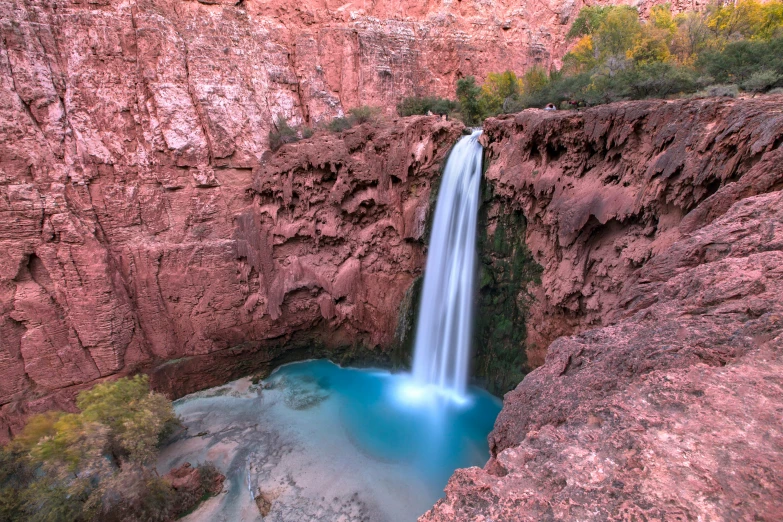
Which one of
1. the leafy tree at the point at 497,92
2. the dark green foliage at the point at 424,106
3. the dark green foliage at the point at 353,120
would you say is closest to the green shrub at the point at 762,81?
the leafy tree at the point at 497,92

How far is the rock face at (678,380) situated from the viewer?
5.92 feet

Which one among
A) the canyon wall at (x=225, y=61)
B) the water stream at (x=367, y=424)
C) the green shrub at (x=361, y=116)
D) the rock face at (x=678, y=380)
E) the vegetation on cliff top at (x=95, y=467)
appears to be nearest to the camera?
the rock face at (x=678, y=380)

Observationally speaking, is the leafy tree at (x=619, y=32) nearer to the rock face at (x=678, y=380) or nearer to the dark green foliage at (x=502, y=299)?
the dark green foliage at (x=502, y=299)

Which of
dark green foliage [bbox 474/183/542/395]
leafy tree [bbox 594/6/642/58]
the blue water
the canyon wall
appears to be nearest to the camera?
the blue water

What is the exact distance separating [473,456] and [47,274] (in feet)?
39.7

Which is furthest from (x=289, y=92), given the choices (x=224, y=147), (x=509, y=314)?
(x=509, y=314)

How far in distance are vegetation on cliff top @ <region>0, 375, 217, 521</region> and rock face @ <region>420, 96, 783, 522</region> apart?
305 inches

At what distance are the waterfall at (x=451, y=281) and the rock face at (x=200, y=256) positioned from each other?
688mm

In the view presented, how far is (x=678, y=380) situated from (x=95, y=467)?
9398 millimetres

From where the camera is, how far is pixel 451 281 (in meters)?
11.2

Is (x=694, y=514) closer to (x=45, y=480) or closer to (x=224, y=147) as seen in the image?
(x=45, y=480)

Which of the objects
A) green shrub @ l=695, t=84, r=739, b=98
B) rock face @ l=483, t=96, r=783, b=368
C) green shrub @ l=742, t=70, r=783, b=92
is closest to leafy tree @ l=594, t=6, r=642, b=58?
green shrub @ l=742, t=70, r=783, b=92

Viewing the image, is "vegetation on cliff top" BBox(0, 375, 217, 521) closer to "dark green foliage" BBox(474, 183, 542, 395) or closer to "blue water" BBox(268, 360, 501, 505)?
"blue water" BBox(268, 360, 501, 505)

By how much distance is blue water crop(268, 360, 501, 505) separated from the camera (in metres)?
9.23
